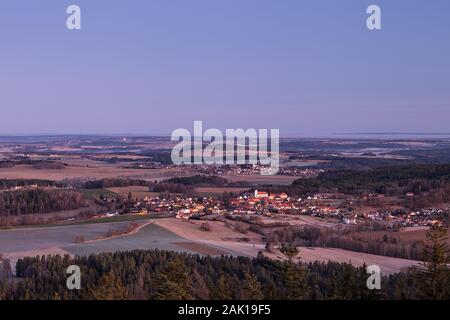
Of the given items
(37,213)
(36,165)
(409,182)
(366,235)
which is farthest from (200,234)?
(36,165)

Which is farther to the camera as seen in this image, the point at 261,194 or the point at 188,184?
the point at 188,184

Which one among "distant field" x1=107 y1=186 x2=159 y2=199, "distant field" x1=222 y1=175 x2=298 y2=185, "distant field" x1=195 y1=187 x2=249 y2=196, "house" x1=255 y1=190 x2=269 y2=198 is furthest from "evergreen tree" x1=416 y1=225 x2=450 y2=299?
"distant field" x1=222 y1=175 x2=298 y2=185

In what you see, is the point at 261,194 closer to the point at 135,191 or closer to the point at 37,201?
the point at 135,191

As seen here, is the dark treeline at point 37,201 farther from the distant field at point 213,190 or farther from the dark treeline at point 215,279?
the dark treeline at point 215,279

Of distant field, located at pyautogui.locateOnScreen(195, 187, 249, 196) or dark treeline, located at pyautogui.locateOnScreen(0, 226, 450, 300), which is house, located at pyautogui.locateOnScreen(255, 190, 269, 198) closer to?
distant field, located at pyautogui.locateOnScreen(195, 187, 249, 196)

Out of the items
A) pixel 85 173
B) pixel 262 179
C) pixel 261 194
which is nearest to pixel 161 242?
pixel 261 194
